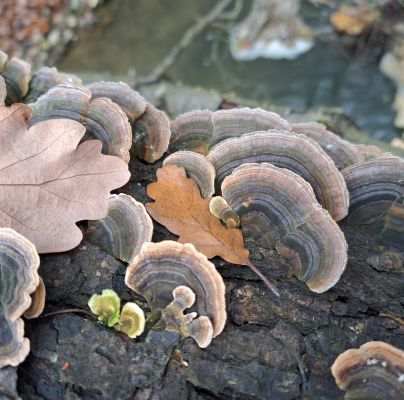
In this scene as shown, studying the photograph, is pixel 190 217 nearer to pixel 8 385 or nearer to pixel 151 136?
pixel 151 136

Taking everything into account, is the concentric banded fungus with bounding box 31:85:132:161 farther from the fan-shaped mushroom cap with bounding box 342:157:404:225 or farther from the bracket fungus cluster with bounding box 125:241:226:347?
the fan-shaped mushroom cap with bounding box 342:157:404:225

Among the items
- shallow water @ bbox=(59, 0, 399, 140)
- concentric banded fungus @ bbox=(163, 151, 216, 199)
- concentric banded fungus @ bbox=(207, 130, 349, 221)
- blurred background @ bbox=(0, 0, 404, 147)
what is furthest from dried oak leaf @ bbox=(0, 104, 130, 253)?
shallow water @ bbox=(59, 0, 399, 140)

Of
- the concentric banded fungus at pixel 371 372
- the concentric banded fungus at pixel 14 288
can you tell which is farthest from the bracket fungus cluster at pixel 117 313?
→ the concentric banded fungus at pixel 371 372

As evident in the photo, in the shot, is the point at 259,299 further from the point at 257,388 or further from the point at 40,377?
the point at 40,377

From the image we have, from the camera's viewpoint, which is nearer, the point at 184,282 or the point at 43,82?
the point at 184,282

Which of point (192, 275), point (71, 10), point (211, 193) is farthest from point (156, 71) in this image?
point (192, 275)

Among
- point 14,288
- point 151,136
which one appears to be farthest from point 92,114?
point 14,288

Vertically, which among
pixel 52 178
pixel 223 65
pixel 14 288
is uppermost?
pixel 52 178

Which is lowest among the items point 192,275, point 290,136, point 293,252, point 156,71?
point 156,71
